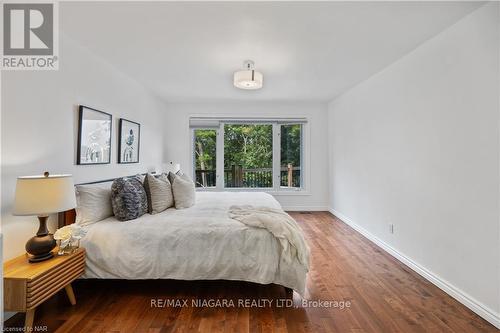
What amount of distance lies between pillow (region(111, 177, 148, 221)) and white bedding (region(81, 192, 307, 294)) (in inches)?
8.8

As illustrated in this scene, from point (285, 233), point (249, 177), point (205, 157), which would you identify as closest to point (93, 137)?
point (285, 233)

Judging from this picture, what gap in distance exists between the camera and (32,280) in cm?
151

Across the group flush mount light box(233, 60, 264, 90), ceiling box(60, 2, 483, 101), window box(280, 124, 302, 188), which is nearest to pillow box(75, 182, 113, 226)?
ceiling box(60, 2, 483, 101)

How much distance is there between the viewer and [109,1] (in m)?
1.87

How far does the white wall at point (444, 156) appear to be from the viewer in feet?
6.09

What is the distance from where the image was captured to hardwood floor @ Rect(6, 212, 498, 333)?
5.80 ft

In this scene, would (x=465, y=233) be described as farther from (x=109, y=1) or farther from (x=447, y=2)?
(x=109, y=1)

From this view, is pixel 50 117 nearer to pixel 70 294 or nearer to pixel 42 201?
pixel 42 201

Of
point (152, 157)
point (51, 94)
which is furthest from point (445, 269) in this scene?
point (152, 157)

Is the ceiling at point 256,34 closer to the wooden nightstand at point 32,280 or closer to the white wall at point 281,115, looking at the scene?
the white wall at point 281,115

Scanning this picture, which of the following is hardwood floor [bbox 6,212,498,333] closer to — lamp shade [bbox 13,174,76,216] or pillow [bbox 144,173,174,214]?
pillow [bbox 144,173,174,214]

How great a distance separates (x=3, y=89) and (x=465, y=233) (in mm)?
3858

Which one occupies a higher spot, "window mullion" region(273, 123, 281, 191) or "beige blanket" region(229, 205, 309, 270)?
"window mullion" region(273, 123, 281, 191)

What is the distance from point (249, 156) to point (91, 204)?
11.8 ft
